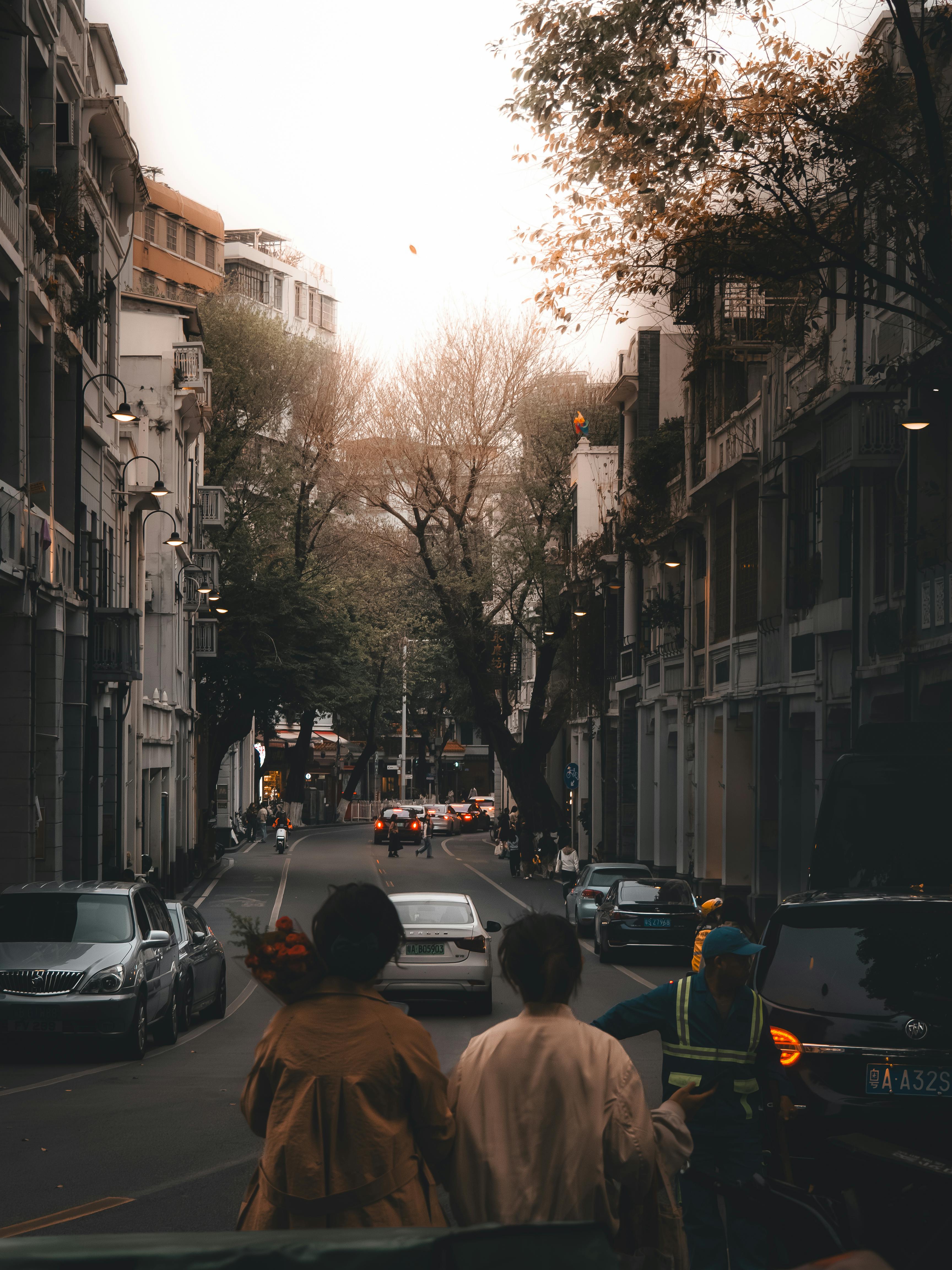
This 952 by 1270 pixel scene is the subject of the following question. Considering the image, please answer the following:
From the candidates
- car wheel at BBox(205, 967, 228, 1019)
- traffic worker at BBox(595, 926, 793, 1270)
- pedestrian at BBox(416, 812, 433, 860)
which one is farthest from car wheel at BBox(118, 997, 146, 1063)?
pedestrian at BBox(416, 812, 433, 860)

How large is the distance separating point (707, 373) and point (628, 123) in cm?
2031

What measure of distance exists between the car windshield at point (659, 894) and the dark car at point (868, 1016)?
54.5 feet

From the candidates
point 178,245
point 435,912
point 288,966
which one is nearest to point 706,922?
point 435,912

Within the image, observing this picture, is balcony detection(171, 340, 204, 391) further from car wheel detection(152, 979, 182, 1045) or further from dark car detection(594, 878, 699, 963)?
car wheel detection(152, 979, 182, 1045)

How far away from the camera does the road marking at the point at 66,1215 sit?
24.2ft

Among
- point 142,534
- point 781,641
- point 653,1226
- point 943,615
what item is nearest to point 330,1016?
point 653,1226

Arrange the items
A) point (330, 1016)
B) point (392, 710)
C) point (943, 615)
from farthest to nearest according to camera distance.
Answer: point (392, 710) < point (943, 615) < point (330, 1016)

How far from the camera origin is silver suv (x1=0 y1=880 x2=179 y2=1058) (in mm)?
14078

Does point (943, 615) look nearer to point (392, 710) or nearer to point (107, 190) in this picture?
point (107, 190)

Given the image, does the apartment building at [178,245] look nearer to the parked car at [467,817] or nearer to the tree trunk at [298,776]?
the tree trunk at [298,776]

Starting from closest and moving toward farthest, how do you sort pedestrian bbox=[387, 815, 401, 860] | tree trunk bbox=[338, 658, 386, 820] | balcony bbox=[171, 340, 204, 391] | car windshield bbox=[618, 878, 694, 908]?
1. car windshield bbox=[618, 878, 694, 908]
2. balcony bbox=[171, 340, 204, 391]
3. pedestrian bbox=[387, 815, 401, 860]
4. tree trunk bbox=[338, 658, 386, 820]

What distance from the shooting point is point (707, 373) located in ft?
113

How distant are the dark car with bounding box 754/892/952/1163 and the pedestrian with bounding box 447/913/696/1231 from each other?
2.86 metres

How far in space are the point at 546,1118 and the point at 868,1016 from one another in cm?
323
